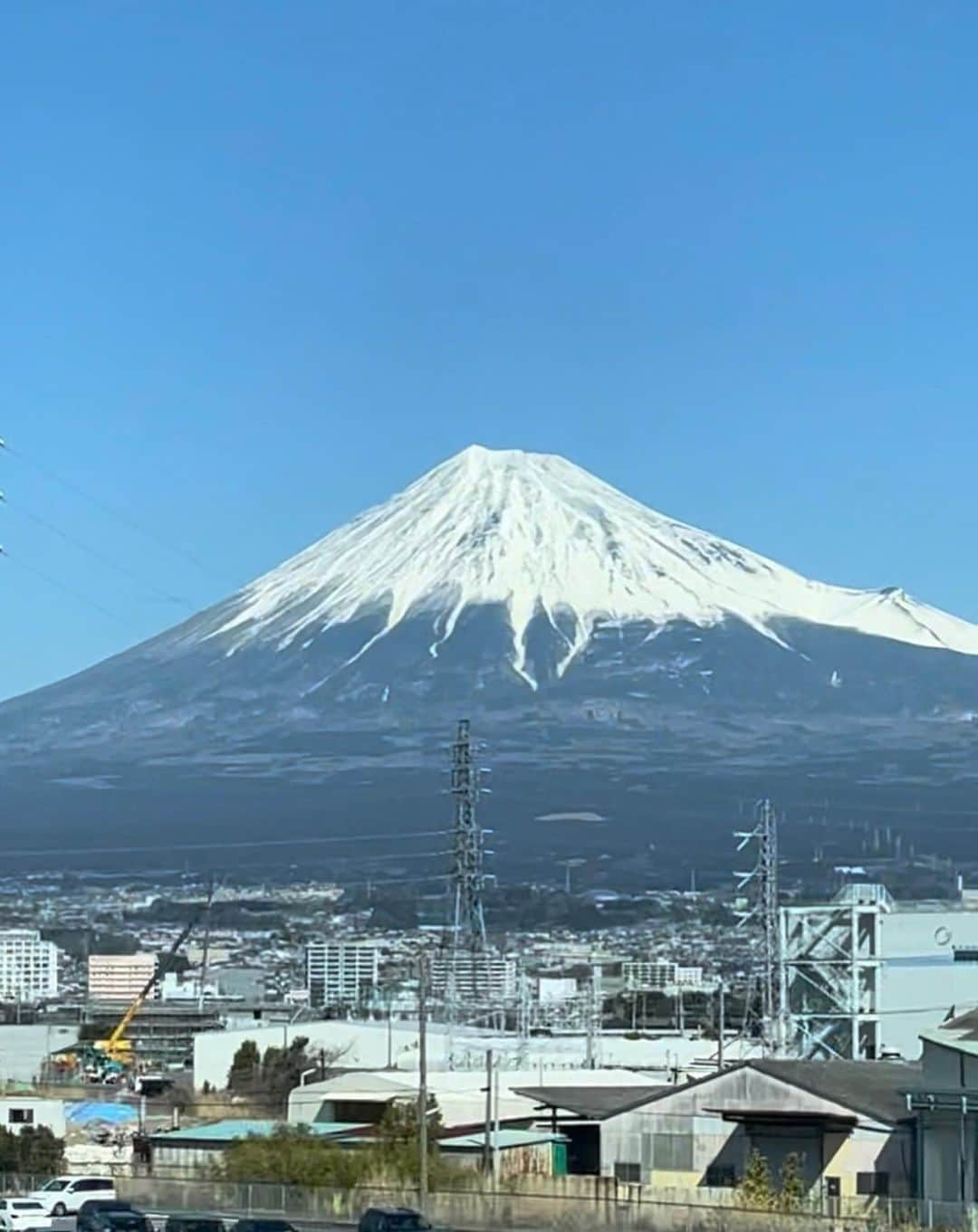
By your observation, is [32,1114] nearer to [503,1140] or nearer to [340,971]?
[503,1140]

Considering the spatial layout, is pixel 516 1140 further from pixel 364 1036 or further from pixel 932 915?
pixel 932 915

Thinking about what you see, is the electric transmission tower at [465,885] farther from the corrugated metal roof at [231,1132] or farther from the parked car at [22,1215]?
the parked car at [22,1215]

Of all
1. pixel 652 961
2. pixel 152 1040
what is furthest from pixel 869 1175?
pixel 652 961

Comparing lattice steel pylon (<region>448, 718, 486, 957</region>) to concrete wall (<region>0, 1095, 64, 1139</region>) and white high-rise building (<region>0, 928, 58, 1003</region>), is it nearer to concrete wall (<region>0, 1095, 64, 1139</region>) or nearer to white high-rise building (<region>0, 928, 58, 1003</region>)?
white high-rise building (<region>0, 928, 58, 1003</region>)

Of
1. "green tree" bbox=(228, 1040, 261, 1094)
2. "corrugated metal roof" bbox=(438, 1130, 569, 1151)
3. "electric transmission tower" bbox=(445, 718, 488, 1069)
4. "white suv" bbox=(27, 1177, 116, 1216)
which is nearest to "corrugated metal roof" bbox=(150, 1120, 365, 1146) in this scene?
"corrugated metal roof" bbox=(438, 1130, 569, 1151)

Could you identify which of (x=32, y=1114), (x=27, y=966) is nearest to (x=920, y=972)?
(x=32, y=1114)
